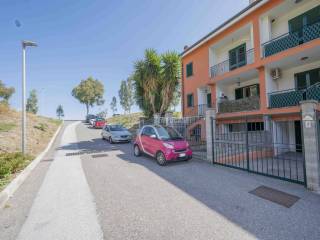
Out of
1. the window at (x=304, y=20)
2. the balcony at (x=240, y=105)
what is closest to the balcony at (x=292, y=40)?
the window at (x=304, y=20)

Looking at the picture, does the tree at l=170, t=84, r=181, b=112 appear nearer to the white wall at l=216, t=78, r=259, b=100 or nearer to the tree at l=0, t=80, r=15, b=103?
the white wall at l=216, t=78, r=259, b=100

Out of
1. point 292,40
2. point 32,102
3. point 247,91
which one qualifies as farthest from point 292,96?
point 32,102

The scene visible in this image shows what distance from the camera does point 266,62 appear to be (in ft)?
34.7

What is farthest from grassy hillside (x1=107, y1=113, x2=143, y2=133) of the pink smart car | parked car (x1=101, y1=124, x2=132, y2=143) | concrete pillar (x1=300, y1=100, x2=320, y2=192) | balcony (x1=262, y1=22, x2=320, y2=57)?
concrete pillar (x1=300, y1=100, x2=320, y2=192)

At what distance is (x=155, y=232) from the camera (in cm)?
331

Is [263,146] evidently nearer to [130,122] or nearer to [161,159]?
[161,159]

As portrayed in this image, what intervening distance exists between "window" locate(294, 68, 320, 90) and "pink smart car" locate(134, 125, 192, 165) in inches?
315

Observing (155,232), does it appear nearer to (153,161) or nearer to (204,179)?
(204,179)

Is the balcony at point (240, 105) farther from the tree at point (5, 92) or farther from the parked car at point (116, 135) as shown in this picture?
the tree at point (5, 92)

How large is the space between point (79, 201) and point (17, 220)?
129 centimetres

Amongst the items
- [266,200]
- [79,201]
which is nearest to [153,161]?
[79,201]

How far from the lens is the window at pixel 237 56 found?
13.6 meters

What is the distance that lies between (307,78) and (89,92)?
164 ft

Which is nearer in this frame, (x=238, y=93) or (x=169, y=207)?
(x=169, y=207)
